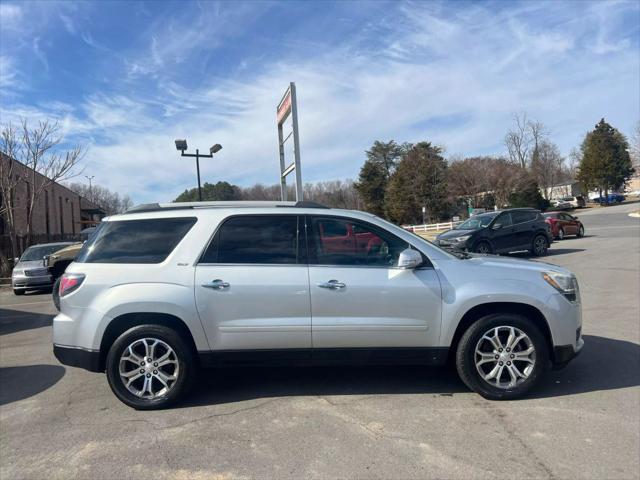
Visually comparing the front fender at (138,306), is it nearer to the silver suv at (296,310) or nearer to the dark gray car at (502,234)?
Answer: the silver suv at (296,310)

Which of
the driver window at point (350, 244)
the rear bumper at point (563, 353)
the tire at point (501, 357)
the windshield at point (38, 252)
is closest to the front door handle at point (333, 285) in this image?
the driver window at point (350, 244)

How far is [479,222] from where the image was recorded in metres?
16.1

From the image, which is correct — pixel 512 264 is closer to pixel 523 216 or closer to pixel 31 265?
pixel 523 216

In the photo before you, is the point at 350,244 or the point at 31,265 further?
the point at 31,265

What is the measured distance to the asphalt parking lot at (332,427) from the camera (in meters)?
3.34

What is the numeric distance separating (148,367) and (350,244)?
86.1 inches

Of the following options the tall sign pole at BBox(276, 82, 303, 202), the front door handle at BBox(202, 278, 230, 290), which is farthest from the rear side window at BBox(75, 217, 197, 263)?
the tall sign pole at BBox(276, 82, 303, 202)

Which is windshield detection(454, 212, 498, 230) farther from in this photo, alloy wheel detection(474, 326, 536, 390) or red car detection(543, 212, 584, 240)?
alloy wheel detection(474, 326, 536, 390)

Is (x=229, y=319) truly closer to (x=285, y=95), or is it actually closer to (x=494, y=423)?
(x=494, y=423)

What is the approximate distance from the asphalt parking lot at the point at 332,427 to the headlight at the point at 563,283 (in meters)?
0.93

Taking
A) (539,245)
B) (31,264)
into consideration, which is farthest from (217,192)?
(539,245)

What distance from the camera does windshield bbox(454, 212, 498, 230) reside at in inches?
622

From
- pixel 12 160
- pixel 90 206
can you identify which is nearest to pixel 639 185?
pixel 90 206

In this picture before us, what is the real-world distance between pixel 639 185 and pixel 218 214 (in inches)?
5061
